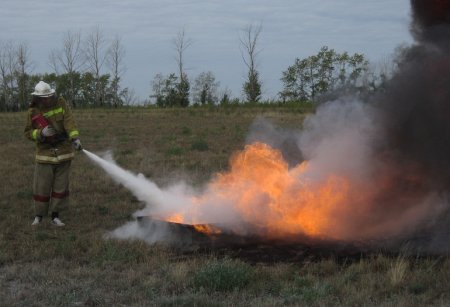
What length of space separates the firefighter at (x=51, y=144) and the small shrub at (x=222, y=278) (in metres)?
3.57

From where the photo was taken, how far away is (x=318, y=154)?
7562 mm

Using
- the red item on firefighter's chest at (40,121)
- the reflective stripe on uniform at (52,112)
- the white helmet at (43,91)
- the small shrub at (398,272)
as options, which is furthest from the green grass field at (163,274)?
the white helmet at (43,91)

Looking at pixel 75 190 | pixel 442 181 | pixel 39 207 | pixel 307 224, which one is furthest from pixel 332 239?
pixel 75 190

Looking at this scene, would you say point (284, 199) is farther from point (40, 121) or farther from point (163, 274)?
point (40, 121)

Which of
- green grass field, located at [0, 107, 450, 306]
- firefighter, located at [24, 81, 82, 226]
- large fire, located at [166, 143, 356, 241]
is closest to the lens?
green grass field, located at [0, 107, 450, 306]

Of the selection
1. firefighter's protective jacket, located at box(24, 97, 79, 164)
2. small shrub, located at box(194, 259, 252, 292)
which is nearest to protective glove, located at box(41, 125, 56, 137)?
firefighter's protective jacket, located at box(24, 97, 79, 164)

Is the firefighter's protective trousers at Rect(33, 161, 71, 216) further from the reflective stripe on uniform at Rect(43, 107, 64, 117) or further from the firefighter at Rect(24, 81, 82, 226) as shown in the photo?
the reflective stripe on uniform at Rect(43, 107, 64, 117)

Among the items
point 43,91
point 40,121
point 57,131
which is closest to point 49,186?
point 57,131

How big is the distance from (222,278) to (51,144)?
4182 mm

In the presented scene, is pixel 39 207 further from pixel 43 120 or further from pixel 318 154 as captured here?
pixel 318 154

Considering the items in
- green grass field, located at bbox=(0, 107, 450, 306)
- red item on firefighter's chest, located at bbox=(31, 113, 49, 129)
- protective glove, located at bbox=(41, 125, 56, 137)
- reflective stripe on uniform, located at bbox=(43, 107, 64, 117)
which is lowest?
→ green grass field, located at bbox=(0, 107, 450, 306)

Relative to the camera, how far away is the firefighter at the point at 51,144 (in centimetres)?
824

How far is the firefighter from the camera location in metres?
8.24

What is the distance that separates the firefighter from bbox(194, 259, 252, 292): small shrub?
3569 millimetres
